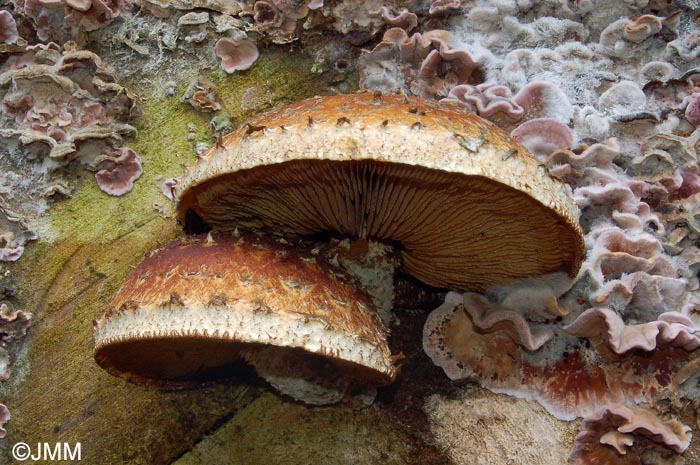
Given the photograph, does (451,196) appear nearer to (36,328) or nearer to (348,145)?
(348,145)

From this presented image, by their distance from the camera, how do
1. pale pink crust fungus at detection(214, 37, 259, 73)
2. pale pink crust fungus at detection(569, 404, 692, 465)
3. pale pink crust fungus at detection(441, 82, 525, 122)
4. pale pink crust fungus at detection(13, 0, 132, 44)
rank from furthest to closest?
pale pink crust fungus at detection(214, 37, 259, 73)
pale pink crust fungus at detection(13, 0, 132, 44)
pale pink crust fungus at detection(441, 82, 525, 122)
pale pink crust fungus at detection(569, 404, 692, 465)

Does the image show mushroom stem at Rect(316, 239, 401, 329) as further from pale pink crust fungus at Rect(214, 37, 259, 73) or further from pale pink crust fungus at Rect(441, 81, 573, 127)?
pale pink crust fungus at Rect(214, 37, 259, 73)

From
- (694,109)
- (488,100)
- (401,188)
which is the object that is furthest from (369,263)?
(694,109)

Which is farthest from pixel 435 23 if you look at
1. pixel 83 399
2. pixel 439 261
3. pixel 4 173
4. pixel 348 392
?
pixel 83 399

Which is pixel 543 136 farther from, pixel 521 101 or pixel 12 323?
pixel 12 323

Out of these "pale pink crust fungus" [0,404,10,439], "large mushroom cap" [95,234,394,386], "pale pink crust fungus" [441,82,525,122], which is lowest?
"pale pink crust fungus" [0,404,10,439]

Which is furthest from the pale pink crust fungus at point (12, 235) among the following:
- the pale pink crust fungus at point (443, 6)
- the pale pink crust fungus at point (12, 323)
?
the pale pink crust fungus at point (443, 6)

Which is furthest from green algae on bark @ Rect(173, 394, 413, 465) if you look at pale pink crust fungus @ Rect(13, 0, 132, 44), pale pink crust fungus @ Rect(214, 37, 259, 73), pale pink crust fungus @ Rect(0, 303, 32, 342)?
pale pink crust fungus @ Rect(13, 0, 132, 44)
